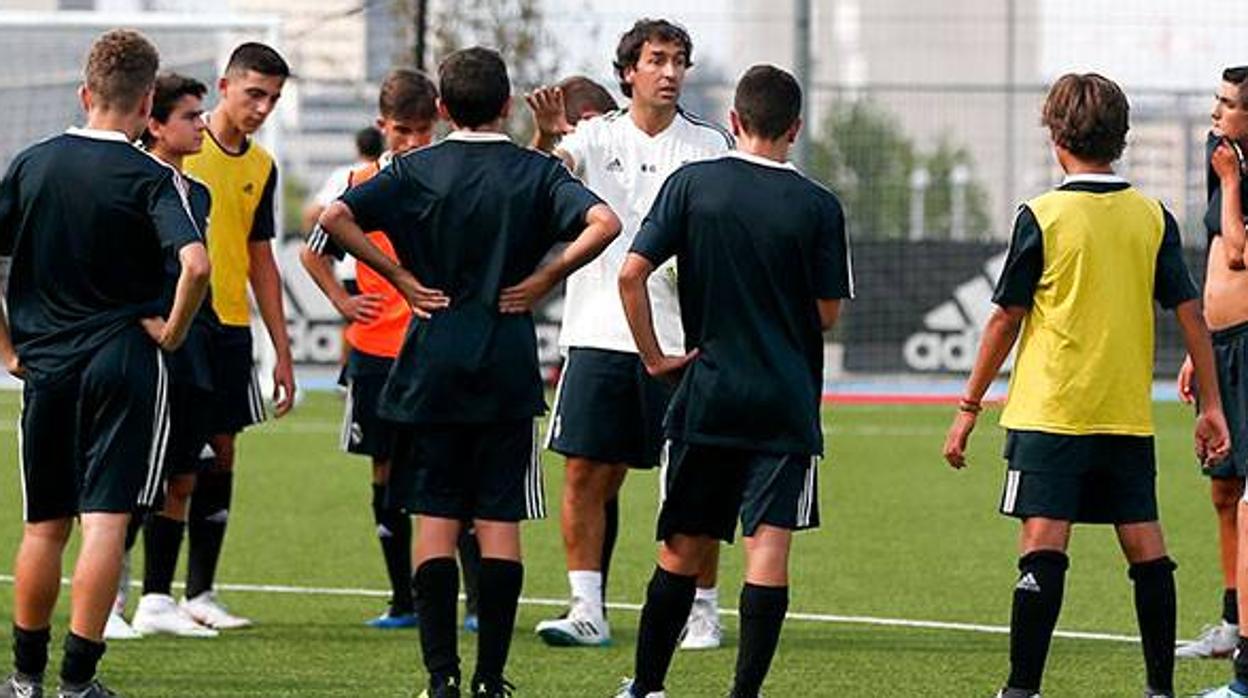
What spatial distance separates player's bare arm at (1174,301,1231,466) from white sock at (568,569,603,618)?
2716 mm

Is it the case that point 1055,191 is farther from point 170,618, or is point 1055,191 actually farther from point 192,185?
point 170,618

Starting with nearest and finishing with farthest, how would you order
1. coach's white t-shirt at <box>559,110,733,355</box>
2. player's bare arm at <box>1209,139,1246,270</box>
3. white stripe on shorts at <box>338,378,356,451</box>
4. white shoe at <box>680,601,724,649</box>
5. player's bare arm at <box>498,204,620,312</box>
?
player's bare arm at <box>498,204,620,312</box>, player's bare arm at <box>1209,139,1246,270</box>, coach's white t-shirt at <box>559,110,733,355</box>, white shoe at <box>680,601,724,649</box>, white stripe on shorts at <box>338,378,356,451</box>

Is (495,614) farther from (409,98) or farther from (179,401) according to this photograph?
(409,98)

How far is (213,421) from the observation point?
1088 centimetres

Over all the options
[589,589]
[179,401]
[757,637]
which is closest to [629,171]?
[589,589]

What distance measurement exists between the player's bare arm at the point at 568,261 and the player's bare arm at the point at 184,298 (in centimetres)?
89

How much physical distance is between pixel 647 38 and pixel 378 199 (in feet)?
5.85

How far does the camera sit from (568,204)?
27.9 ft

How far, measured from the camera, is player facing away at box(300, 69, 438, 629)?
411 inches

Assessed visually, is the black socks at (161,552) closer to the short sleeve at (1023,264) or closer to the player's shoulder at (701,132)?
the player's shoulder at (701,132)

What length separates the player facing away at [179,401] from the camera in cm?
1014

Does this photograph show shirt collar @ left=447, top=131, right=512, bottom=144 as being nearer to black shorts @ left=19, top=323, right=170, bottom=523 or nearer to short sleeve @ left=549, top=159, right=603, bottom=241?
short sleeve @ left=549, top=159, right=603, bottom=241

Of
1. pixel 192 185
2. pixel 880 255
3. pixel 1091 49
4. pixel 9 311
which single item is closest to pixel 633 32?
pixel 192 185

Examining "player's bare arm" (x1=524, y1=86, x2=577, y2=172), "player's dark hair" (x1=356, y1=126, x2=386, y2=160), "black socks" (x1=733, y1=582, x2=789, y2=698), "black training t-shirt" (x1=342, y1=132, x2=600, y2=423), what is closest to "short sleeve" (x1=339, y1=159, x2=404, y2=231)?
"black training t-shirt" (x1=342, y1=132, x2=600, y2=423)
